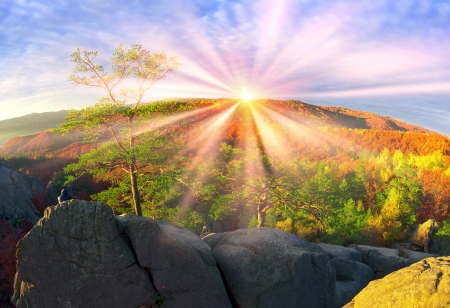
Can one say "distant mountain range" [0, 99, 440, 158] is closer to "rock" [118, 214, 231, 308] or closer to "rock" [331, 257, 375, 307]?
"rock" [118, 214, 231, 308]

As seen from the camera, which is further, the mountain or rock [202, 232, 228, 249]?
the mountain

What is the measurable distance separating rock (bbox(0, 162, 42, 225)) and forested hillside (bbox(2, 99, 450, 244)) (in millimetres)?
5319

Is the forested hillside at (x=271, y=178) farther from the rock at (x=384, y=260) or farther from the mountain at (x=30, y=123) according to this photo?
the mountain at (x=30, y=123)

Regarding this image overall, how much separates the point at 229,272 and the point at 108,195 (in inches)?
410

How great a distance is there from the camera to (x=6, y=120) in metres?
165

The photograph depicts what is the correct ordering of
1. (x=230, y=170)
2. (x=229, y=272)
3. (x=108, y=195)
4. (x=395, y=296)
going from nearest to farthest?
(x=395, y=296), (x=229, y=272), (x=108, y=195), (x=230, y=170)

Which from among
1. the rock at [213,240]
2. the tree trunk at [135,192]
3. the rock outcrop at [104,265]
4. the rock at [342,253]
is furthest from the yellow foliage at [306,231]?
the rock outcrop at [104,265]

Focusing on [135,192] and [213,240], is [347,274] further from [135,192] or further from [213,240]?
[135,192]

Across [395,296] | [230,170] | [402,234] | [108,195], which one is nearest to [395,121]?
[402,234]

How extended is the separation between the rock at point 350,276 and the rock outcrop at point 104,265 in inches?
304

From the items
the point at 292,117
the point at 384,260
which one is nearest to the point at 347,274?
the point at 384,260

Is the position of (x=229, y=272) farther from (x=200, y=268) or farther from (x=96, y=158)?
(x=96, y=158)

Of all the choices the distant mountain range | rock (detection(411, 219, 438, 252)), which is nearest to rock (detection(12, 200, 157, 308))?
rock (detection(411, 219, 438, 252))

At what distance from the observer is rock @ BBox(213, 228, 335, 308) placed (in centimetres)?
1163
